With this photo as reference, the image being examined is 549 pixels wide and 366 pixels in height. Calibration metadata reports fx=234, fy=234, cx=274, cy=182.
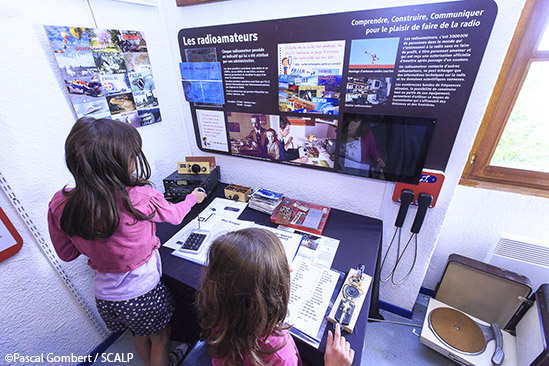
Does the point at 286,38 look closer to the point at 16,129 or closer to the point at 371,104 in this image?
the point at 371,104

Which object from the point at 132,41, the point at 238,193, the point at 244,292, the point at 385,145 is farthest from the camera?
the point at 238,193

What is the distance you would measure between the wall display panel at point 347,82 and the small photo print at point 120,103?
0.30m

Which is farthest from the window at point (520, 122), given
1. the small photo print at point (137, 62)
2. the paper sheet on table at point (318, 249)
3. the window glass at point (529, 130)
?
the small photo print at point (137, 62)

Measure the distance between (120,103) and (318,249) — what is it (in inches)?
45.3

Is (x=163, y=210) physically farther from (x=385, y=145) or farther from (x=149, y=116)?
(x=385, y=145)

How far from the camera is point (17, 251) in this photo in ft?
3.01

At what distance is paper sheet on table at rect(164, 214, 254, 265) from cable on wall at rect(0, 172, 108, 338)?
1.58 feet

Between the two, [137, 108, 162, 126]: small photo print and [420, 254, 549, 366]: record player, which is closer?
[420, 254, 549, 366]: record player

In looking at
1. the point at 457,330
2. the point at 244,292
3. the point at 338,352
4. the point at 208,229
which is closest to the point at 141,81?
the point at 208,229

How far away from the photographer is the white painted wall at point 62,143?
2.74 ft

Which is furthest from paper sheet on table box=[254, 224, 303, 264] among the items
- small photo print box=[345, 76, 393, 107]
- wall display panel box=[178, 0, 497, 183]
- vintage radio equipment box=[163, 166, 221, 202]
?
small photo print box=[345, 76, 393, 107]

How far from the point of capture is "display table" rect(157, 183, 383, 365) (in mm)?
726

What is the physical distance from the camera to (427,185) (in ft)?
3.39

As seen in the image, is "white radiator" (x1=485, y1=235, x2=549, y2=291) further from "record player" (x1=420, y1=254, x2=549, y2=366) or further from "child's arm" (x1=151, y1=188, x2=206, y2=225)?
"child's arm" (x1=151, y1=188, x2=206, y2=225)
